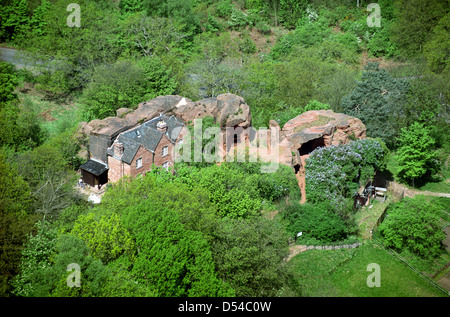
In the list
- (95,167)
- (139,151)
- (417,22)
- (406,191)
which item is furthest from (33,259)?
(417,22)

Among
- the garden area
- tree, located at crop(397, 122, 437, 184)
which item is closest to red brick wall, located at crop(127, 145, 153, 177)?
the garden area

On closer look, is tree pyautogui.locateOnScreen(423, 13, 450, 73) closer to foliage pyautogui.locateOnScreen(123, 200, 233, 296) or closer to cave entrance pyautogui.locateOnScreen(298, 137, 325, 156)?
cave entrance pyautogui.locateOnScreen(298, 137, 325, 156)

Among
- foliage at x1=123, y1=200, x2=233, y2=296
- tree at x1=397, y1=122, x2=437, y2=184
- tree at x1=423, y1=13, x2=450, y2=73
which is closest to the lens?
foliage at x1=123, y1=200, x2=233, y2=296

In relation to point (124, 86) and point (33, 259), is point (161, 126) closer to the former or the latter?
point (124, 86)

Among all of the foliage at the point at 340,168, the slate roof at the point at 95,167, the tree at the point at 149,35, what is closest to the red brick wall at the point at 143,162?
the slate roof at the point at 95,167

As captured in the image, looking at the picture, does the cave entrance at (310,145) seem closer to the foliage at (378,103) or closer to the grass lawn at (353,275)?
the foliage at (378,103)
